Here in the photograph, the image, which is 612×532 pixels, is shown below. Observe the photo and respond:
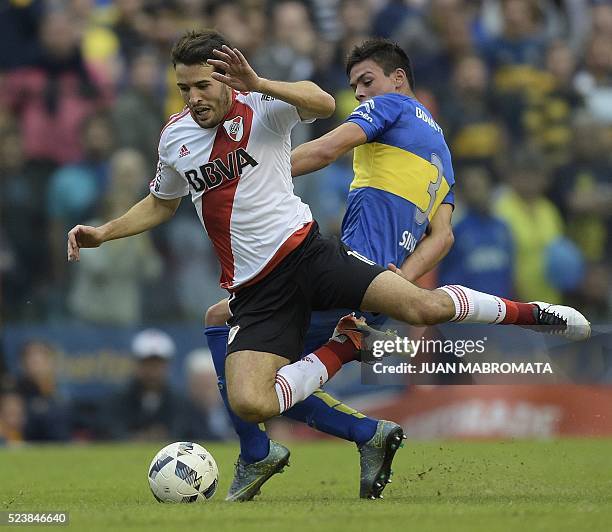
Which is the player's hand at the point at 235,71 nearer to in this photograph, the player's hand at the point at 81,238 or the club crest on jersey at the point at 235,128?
the club crest on jersey at the point at 235,128

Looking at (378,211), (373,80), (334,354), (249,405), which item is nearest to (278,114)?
(378,211)

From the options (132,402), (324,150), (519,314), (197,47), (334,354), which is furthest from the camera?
(132,402)

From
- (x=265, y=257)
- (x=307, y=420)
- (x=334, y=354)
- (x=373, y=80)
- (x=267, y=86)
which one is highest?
(x=373, y=80)

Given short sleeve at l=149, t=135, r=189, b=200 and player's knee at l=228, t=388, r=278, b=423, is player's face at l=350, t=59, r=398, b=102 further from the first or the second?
player's knee at l=228, t=388, r=278, b=423

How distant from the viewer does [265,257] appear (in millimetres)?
7590

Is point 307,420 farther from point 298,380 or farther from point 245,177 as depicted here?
point 245,177

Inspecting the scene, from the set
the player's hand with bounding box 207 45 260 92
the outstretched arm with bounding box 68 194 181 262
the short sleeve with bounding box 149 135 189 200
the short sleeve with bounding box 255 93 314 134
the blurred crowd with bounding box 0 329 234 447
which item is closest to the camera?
the player's hand with bounding box 207 45 260 92

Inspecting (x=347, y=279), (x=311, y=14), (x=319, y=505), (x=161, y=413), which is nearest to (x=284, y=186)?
(x=347, y=279)

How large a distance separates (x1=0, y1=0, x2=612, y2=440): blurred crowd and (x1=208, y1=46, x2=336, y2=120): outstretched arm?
253 inches

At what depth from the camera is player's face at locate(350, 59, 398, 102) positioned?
27.5 feet

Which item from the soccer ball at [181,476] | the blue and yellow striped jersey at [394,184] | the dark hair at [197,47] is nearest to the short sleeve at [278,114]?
the dark hair at [197,47]

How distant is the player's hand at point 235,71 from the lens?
6812mm

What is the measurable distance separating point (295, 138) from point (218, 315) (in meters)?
6.17

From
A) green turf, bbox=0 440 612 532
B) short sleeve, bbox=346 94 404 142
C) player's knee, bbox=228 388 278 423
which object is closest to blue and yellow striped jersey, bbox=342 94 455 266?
short sleeve, bbox=346 94 404 142
